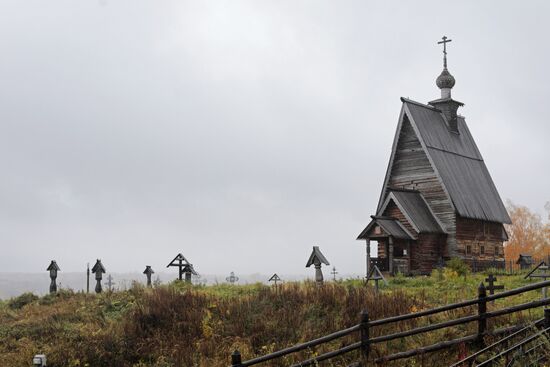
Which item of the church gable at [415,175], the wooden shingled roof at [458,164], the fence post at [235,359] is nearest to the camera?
the fence post at [235,359]

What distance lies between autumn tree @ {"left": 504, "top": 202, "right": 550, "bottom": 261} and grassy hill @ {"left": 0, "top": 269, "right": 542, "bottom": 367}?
44.0m

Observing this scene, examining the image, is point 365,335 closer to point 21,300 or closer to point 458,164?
point 21,300

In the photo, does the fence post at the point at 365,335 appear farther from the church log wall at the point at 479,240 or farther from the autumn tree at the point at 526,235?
the autumn tree at the point at 526,235

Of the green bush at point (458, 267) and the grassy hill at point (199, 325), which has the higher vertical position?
the green bush at point (458, 267)

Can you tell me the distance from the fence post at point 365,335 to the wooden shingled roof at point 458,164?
22685mm

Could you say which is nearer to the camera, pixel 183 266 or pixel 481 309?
pixel 481 309

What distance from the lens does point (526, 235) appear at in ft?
212

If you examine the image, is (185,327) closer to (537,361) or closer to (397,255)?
(537,361)

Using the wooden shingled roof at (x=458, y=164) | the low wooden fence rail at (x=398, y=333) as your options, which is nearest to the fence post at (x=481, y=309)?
the low wooden fence rail at (x=398, y=333)

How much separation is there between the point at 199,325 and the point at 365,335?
6892 millimetres

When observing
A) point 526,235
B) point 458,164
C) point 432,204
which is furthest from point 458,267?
point 526,235

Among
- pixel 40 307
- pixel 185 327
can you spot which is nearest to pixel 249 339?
pixel 185 327

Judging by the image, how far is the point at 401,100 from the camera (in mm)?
36000

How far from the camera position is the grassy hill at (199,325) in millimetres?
16391
